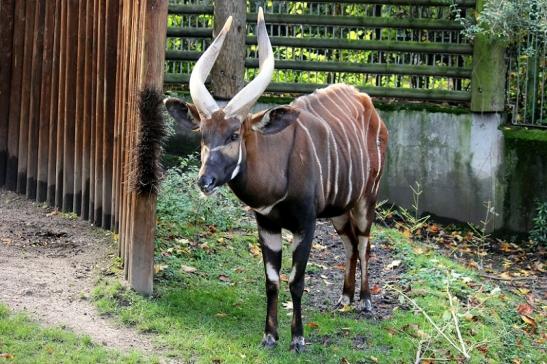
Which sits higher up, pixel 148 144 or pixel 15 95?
pixel 15 95

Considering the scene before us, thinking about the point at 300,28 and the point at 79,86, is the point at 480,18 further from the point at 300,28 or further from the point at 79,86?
the point at 79,86

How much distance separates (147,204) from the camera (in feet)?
25.8

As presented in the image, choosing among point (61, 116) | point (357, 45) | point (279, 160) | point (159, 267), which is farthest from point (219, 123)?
point (357, 45)

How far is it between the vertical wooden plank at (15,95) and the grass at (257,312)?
5.40 feet

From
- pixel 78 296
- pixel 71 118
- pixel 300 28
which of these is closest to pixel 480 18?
pixel 300 28

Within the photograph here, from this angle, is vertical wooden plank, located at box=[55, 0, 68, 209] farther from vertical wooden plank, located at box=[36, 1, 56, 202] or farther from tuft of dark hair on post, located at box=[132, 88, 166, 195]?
tuft of dark hair on post, located at box=[132, 88, 166, 195]

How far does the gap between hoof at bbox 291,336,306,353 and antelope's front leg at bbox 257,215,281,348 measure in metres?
0.13

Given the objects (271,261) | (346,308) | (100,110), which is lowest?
(346,308)

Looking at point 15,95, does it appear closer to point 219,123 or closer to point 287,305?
point 287,305

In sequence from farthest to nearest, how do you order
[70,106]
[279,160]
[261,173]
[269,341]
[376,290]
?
[70,106]
[376,290]
[269,341]
[279,160]
[261,173]

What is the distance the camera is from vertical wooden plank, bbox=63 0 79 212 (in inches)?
383

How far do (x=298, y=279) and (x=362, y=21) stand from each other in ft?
18.8

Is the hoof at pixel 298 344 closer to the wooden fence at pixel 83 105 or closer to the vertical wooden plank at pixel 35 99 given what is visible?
the wooden fence at pixel 83 105

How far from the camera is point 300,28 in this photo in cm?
1277
